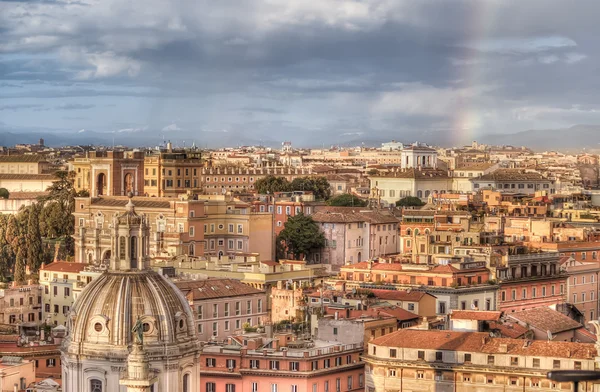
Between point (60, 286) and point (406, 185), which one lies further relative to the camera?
point (406, 185)

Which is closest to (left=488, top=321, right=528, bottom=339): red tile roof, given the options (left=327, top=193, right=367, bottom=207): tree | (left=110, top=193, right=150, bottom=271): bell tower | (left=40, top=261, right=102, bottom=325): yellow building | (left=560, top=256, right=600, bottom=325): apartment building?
(left=110, top=193, right=150, bottom=271): bell tower

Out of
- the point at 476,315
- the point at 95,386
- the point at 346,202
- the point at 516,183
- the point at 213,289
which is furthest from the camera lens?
the point at 516,183

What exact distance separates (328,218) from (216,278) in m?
24.5

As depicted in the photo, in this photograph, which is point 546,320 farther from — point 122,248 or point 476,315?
point 122,248

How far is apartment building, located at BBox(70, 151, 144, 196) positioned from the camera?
98.7 meters

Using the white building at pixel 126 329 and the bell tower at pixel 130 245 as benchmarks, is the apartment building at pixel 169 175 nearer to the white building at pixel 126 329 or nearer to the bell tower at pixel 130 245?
the bell tower at pixel 130 245

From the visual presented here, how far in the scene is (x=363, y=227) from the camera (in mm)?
85875

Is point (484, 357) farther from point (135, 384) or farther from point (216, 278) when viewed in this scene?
point (216, 278)

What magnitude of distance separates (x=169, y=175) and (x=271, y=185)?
81.0 ft

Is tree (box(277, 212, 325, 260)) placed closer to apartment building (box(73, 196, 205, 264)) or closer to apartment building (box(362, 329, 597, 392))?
apartment building (box(73, 196, 205, 264))

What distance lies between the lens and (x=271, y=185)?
122312 mm

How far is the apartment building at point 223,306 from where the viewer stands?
56375mm

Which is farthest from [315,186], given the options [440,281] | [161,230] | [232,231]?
[440,281]

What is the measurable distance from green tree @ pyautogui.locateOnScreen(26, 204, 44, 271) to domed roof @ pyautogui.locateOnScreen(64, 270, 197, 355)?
47.8 metres
